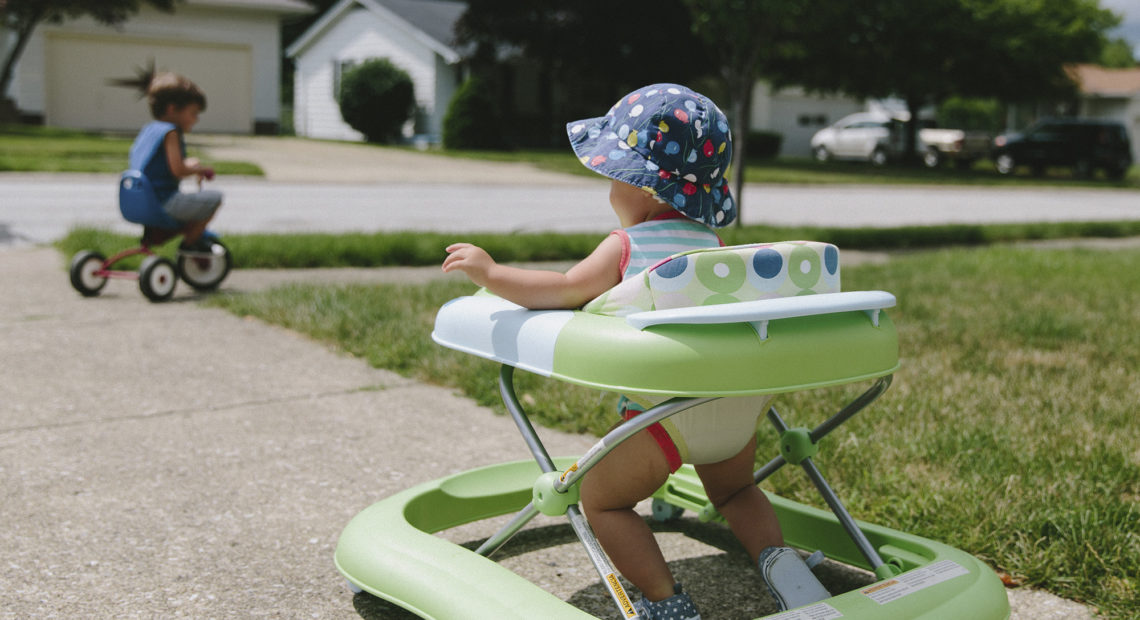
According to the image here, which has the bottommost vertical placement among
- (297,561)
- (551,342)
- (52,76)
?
(297,561)

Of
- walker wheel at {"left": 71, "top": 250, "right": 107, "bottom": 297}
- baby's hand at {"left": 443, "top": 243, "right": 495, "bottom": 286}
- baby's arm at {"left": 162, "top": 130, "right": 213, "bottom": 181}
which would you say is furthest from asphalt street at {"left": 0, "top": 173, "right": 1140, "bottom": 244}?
baby's hand at {"left": 443, "top": 243, "right": 495, "bottom": 286}

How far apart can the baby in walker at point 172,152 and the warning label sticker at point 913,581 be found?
4624mm

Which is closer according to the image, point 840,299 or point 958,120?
point 840,299

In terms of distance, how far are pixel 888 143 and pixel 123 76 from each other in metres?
22.7

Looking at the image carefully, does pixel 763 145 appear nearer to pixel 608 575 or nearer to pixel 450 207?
pixel 450 207

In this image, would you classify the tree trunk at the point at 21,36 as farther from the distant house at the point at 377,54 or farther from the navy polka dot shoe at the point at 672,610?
the navy polka dot shoe at the point at 672,610

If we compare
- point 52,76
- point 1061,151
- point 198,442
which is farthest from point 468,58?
point 198,442

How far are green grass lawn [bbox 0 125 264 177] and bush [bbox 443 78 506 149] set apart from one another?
26.2ft

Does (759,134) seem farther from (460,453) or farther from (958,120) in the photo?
(460,453)

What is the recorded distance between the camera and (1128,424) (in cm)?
358

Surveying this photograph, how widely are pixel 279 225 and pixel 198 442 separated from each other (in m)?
6.97

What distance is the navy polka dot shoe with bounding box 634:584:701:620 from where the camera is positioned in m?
2.06

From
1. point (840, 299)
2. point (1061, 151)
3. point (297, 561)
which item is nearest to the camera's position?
point (840, 299)

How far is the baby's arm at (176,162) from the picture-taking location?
570 cm
